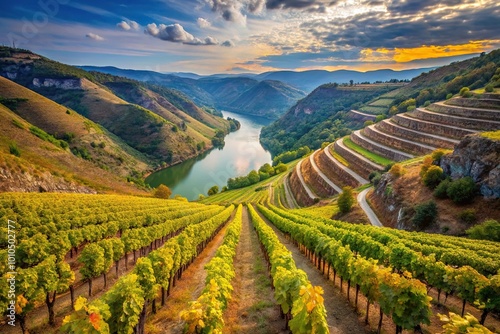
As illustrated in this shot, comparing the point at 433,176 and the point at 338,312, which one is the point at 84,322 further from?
the point at 433,176

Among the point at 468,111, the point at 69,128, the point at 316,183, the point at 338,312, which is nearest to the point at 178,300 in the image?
the point at 338,312

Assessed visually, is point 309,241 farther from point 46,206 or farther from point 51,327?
point 46,206

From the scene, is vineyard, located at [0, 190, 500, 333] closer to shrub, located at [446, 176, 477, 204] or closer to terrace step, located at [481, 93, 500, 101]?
shrub, located at [446, 176, 477, 204]

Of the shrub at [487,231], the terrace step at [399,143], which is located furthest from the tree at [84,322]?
the terrace step at [399,143]

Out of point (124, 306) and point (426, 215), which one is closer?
point (124, 306)

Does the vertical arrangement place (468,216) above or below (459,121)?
below

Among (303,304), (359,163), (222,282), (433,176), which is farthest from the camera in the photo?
(359,163)

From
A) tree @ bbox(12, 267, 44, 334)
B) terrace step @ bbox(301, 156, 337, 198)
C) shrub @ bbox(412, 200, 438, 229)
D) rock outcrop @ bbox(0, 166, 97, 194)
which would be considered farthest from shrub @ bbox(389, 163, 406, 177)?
rock outcrop @ bbox(0, 166, 97, 194)

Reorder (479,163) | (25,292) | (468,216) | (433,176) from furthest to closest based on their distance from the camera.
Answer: (433,176), (479,163), (468,216), (25,292)
